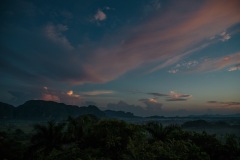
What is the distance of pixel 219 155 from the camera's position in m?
23.6

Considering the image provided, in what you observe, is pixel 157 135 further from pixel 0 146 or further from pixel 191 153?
pixel 0 146

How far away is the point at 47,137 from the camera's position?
29406mm

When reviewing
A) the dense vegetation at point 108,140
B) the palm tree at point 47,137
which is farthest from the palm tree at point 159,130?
the palm tree at point 47,137

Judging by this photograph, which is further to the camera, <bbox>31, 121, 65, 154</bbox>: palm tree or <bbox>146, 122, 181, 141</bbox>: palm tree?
<bbox>146, 122, 181, 141</bbox>: palm tree

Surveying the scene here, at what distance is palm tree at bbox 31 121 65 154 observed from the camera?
29031mm

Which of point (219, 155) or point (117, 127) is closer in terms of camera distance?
point (219, 155)

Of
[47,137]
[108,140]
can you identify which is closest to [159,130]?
[108,140]

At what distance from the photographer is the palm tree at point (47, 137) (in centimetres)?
2903

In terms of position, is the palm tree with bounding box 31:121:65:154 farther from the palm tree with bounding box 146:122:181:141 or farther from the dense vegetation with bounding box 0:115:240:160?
the palm tree with bounding box 146:122:181:141

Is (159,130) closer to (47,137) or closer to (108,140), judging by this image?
(108,140)

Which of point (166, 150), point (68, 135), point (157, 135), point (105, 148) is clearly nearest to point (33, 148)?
point (68, 135)

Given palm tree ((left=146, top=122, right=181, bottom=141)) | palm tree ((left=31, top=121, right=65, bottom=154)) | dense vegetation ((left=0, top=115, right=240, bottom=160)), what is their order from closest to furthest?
dense vegetation ((left=0, top=115, right=240, bottom=160)) < palm tree ((left=31, top=121, right=65, bottom=154)) < palm tree ((left=146, top=122, right=181, bottom=141))

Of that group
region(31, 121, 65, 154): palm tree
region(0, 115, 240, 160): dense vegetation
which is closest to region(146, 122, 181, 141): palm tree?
region(0, 115, 240, 160): dense vegetation

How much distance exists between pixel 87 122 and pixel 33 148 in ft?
24.8
